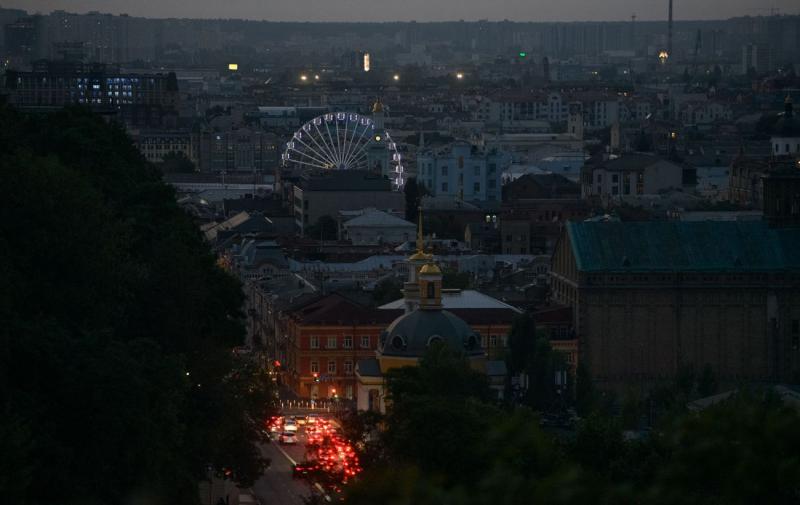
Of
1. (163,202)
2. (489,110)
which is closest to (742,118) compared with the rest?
(489,110)

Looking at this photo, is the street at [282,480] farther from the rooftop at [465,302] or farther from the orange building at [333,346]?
the rooftop at [465,302]

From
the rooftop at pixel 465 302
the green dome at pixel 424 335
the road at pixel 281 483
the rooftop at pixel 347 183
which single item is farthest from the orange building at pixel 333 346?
the rooftop at pixel 347 183

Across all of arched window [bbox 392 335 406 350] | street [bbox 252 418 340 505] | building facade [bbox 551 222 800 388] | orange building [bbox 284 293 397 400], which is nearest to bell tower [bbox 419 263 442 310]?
arched window [bbox 392 335 406 350]

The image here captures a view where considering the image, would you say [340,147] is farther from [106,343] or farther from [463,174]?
[106,343]

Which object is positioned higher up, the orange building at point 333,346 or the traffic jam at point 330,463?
the traffic jam at point 330,463

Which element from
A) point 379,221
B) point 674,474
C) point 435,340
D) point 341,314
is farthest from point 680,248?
point 674,474
